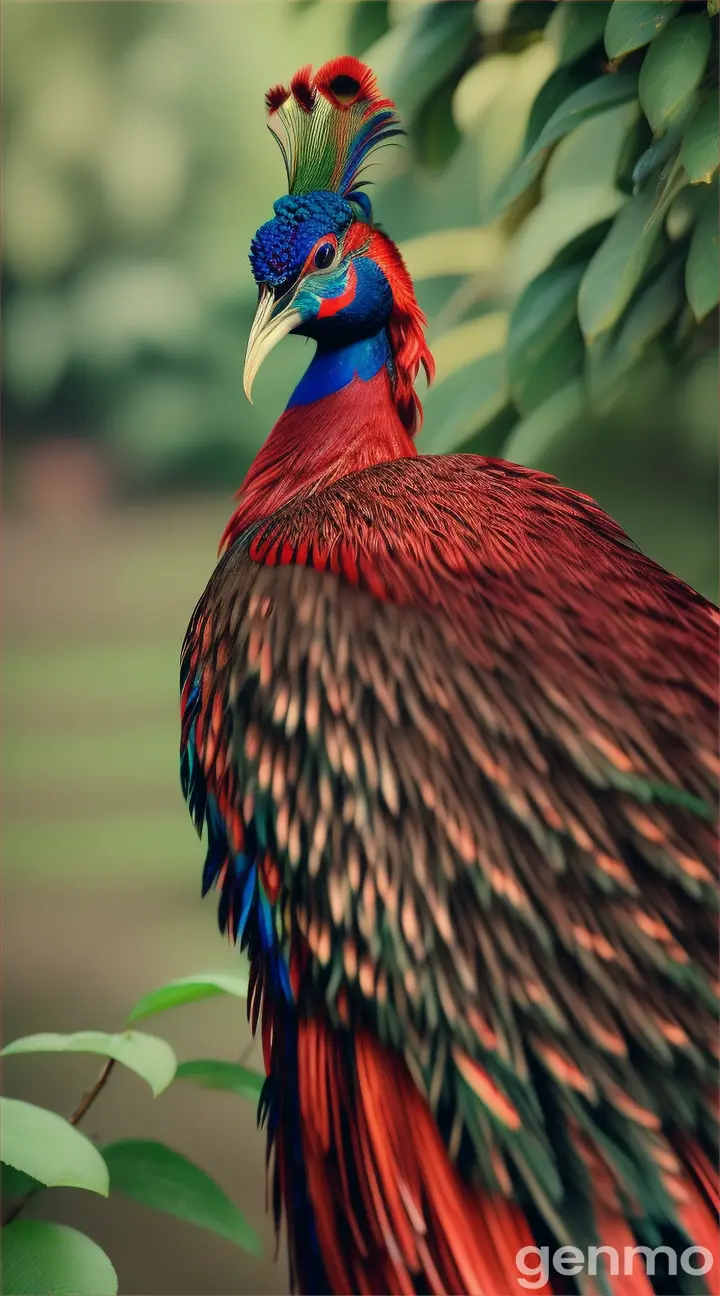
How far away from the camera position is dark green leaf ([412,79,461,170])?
1.39 meters

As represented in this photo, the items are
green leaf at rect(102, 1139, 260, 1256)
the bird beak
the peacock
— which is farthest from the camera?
green leaf at rect(102, 1139, 260, 1256)

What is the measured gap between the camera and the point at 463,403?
4.64ft

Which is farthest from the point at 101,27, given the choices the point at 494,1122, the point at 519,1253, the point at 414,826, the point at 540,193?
the point at 519,1253

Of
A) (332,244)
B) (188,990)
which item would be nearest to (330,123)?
(332,244)

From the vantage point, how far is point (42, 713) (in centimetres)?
145

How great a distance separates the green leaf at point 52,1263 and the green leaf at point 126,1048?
0.19 metres

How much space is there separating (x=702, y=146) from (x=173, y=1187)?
1.39m

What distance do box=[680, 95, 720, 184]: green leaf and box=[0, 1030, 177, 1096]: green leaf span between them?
118cm

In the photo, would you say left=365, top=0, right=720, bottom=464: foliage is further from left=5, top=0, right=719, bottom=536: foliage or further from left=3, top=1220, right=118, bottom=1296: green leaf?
left=3, top=1220, right=118, bottom=1296: green leaf

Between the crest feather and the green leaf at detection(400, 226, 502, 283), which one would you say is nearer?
the crest feather

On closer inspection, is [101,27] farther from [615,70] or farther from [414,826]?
A: [414,826]

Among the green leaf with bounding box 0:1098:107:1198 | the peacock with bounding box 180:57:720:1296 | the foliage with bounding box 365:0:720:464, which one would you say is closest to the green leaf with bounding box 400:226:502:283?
the foliage with bounding box 365:0:720:464

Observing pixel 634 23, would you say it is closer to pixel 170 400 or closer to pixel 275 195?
pixel 275 195

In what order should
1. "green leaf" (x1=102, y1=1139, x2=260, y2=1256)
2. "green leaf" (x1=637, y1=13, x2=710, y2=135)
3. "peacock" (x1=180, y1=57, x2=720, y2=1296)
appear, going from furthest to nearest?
"green leaf" (x1=102, y1=1139, x2=260, y2=1256) < "green leaf" (x1=637, y1=13, x2=710, y2=135) < "peacock" (x1=180, y1=57, x2=720, y2=1296)
